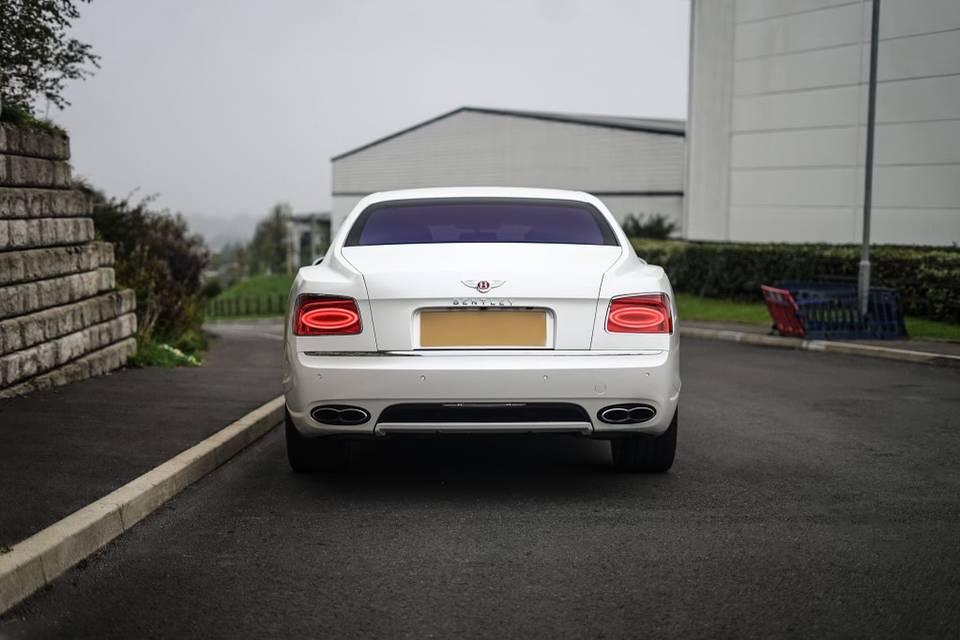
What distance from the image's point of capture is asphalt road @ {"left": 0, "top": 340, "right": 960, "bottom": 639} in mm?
3754

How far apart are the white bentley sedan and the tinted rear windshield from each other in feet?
2.22

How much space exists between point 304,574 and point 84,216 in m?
6.66

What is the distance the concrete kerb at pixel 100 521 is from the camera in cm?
403

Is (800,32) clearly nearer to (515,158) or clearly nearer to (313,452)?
(515,158)

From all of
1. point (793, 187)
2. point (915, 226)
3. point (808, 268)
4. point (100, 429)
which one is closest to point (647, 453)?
point (100, 429)

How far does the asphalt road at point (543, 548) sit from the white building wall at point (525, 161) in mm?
33594

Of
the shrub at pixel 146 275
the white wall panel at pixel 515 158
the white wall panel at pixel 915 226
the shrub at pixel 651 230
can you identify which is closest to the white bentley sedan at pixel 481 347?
the shrub at pixel 146 275

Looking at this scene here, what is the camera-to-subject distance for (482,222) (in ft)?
21.6

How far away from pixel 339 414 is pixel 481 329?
83 cm

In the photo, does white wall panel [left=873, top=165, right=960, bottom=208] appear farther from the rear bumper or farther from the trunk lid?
the trunk lid

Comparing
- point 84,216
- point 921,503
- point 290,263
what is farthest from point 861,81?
point 290,263

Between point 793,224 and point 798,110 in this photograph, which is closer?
point 798,110

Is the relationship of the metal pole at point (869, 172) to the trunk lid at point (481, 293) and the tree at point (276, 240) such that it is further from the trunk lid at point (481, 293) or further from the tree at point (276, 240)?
the tree at point (276, 240)

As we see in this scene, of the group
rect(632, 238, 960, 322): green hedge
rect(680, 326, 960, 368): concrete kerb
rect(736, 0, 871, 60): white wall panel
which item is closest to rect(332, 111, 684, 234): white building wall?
rect(632, 238, 960, 322): green hedge
